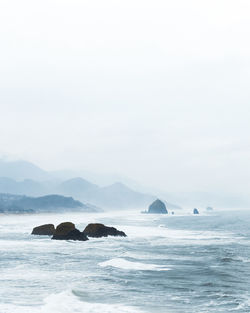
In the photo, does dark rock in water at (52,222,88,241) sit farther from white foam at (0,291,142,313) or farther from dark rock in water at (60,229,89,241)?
white foam at (0,291,142,313)

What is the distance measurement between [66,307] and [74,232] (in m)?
47.3

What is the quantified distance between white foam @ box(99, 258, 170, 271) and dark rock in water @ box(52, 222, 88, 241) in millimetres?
25745

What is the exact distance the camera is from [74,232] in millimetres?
72688

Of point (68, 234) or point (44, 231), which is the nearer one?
point (68, 234)

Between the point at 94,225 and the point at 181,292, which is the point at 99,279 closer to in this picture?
the point at 181,292

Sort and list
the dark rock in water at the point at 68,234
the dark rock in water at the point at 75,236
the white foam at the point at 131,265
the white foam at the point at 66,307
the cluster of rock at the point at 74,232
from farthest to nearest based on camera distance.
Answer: the cluster of rock at the point at 74,232
the dark rock in water at the point at 68,234
the dark rock in water at the point at 75,236
the white foam at the point at 131,265
the white foam at the point at 66,307

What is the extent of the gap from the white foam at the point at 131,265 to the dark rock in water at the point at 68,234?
84.5 feet

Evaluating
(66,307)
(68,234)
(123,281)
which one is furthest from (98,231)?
(66,307)

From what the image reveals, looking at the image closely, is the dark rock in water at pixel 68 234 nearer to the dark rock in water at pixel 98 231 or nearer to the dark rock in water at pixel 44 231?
the dark rock in water at pixel 98 231

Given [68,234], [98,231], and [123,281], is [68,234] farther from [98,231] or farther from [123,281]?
[123,281]

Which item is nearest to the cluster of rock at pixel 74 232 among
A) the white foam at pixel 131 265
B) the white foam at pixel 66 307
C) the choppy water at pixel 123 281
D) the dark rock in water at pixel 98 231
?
the dark rock in water at pixel 98 231

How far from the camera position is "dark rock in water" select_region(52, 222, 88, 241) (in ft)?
237

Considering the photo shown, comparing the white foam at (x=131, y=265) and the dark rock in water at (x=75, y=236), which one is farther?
the dark rock in water at (x=75, y=236)

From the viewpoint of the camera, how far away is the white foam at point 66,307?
24562 mm
